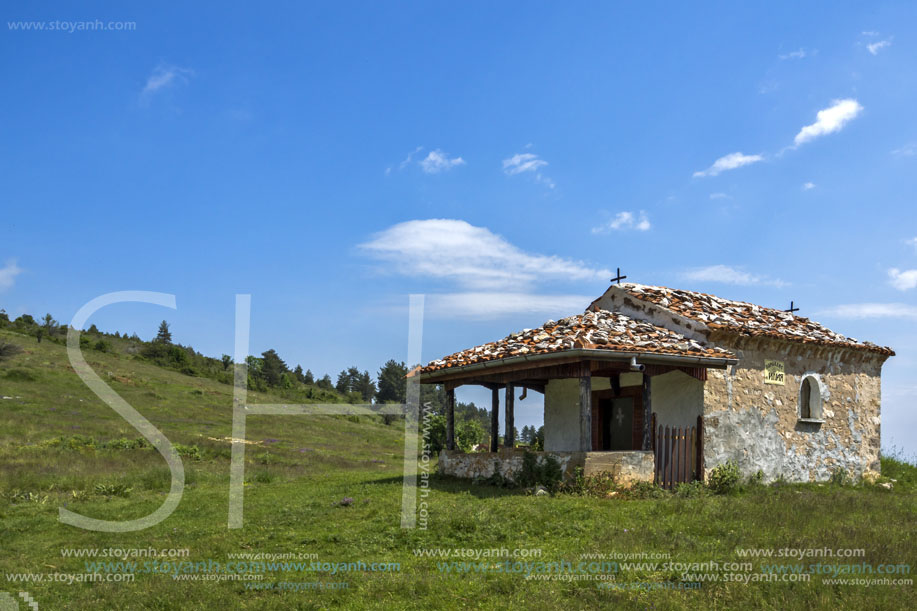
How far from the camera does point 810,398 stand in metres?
17.2

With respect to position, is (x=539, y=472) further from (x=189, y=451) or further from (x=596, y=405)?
(x=189, y=451)

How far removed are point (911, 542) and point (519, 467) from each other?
6884 millimetres

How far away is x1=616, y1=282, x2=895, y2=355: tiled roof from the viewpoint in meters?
15.8

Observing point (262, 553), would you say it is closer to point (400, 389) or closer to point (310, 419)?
point (310, 419)

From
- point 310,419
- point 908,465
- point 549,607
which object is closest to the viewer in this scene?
point 549,607

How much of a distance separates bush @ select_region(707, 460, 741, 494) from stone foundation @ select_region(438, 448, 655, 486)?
1.74 metres

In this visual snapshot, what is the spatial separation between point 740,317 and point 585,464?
22.2 feet

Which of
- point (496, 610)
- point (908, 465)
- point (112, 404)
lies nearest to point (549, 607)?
point (496, 610)

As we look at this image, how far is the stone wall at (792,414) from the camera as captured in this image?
595 inches

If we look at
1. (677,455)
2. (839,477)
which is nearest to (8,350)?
(677,455)

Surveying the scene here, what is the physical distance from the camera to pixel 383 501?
A: 500 inches

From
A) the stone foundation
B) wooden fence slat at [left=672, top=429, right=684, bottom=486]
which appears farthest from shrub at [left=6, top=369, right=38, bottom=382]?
wooden fence slat at [left=672, top=429, right=684, bottom=486]

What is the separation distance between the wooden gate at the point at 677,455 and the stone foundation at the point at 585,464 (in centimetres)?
51

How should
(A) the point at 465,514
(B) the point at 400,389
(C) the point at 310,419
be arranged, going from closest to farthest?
1. (A) the point at 465,514
2. (C) the point at 310,419
3. (B) the point at 400,389
